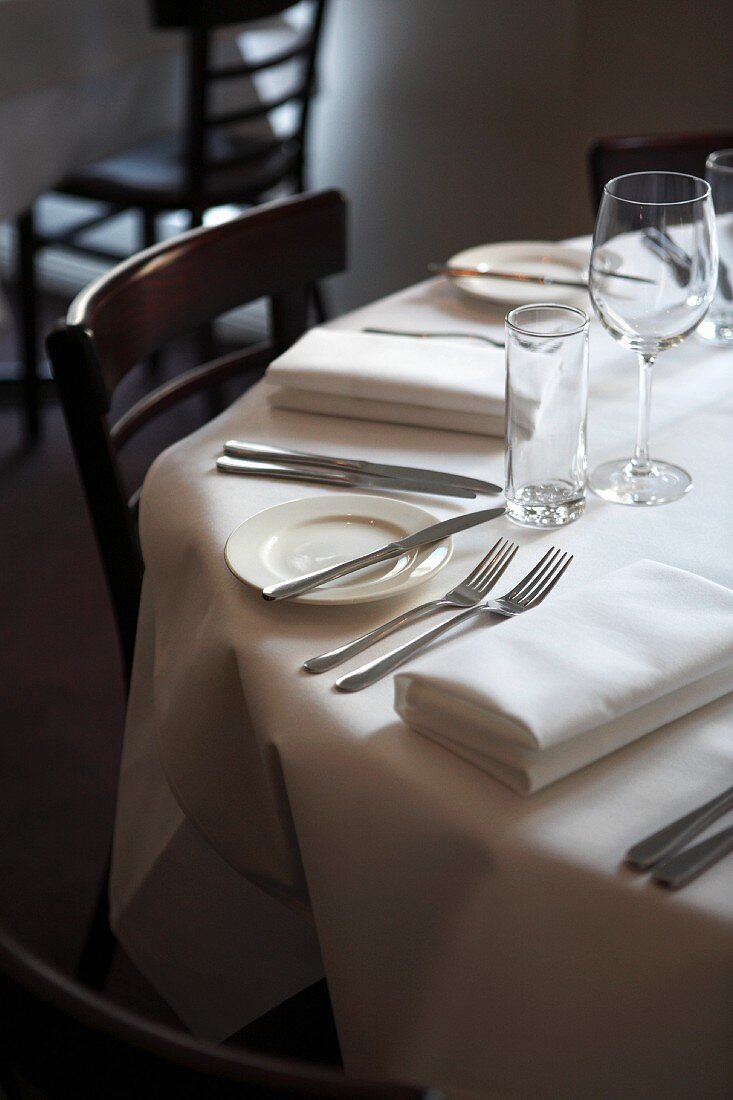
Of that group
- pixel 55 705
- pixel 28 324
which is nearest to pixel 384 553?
pixel 55 705

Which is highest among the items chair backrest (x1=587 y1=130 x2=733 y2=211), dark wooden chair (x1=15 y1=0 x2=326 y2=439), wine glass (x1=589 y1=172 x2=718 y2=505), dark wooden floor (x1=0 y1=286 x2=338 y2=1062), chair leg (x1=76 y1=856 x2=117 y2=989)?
wine glass (x1=589 y1=172 x2=718 y2=505)

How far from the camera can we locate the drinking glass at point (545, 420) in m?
0.91

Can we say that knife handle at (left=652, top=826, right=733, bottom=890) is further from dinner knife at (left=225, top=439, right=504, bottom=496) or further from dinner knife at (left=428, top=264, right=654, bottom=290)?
dinner knife at (left=428, top=264, right=654, bottom=290)

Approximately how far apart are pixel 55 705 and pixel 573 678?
164cm

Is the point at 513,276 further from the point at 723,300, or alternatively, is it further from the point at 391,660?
the point at 391,660

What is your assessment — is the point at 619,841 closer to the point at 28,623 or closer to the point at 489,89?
the point at 28,623

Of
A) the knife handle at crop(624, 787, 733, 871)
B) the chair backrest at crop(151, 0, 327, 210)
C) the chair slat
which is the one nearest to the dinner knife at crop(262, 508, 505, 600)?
the knife handle at crop(624, 787, 733, 871)

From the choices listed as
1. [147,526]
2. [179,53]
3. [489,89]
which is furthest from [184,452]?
[489,89]

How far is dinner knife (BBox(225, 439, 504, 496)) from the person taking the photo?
0.97 metres

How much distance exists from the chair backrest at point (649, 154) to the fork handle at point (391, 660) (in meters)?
1.14

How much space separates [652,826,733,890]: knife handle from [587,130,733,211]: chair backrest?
1.31 meters

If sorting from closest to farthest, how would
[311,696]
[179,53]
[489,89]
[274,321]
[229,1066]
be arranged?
[229,1066], [311,696], [274,321], [179,53], [489,89]

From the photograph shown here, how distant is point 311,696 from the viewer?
2.39ft

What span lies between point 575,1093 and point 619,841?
139mm
